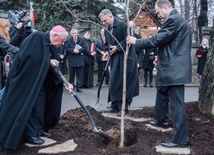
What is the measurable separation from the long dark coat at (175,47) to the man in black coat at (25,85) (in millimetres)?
1381

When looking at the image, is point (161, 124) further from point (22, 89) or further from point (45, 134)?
point (22, 89)

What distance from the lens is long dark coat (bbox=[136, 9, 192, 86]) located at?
5.25 m

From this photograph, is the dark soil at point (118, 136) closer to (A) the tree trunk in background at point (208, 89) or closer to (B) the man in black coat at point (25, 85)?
(A) the tree trunk in background at point (208, 89)

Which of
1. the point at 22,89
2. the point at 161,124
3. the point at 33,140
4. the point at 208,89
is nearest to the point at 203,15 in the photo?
the point at 208,89

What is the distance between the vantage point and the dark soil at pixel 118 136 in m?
5.18

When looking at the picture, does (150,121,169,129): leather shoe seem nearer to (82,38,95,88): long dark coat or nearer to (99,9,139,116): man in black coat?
(99,9,139,116): man in black coat

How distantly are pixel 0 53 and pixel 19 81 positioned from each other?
2963 millimetres

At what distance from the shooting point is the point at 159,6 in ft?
18.4

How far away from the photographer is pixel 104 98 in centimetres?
1085

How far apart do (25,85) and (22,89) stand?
7 centimetres

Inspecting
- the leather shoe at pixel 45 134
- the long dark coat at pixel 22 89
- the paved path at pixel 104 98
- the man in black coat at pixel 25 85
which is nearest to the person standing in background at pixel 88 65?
the paved path at pixel 104 98

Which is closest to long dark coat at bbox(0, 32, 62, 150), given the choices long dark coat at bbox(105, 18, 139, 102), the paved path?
long dark coat at bbox(105, 18, 139, 102)

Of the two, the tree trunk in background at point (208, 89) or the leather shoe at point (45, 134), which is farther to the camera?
the tree trunk in background at point (208, 89)

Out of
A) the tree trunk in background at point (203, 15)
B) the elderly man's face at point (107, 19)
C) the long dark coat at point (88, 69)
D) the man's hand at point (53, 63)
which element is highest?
the tree trunk in background at point (203, 15)
